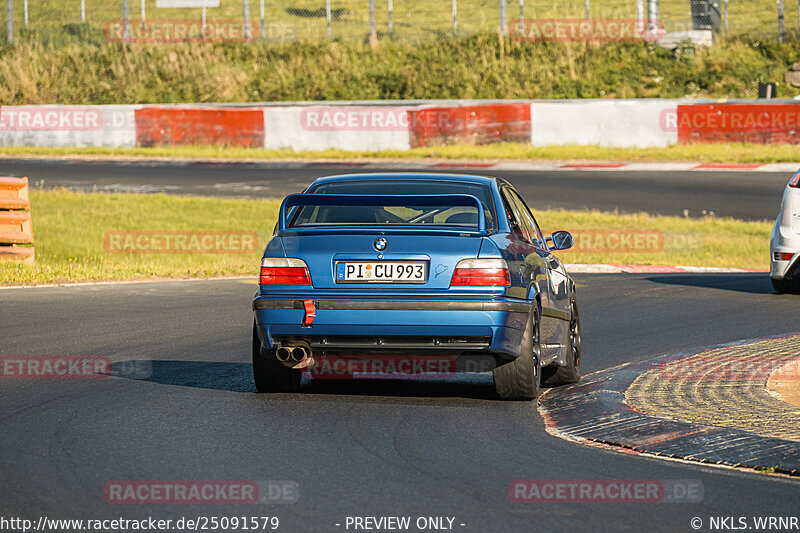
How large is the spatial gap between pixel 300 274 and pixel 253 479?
214 cm

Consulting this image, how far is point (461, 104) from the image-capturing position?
3772 cm

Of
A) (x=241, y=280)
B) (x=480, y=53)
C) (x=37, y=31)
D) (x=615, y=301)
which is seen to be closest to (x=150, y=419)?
(x=615, y=301)

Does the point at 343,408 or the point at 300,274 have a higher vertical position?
the point at 300,274

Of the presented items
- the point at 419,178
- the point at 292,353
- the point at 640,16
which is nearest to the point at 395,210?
the point at 419,178

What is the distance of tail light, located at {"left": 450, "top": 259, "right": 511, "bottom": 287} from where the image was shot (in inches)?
309

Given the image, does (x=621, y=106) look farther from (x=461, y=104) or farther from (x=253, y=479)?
(x=253, y=479)

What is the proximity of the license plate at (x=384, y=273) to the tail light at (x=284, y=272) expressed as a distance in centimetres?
22

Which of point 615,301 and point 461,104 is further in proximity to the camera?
point 461,104

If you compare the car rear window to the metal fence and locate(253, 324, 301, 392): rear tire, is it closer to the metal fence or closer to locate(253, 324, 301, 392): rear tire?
locate(253, 324, 301, 392): rear tire

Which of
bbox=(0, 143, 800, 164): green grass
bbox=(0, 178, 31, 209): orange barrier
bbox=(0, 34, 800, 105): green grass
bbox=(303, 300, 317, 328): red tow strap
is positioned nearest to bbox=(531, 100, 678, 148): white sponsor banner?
bbox=(0, 143, 800, 164): green grass

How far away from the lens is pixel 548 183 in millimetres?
29266

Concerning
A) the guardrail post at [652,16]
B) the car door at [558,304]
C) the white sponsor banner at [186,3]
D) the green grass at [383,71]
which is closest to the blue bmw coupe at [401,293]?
the car door at [558,304]

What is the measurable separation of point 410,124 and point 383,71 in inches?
402

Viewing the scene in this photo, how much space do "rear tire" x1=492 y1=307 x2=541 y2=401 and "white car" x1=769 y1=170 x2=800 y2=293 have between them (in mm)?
7218
